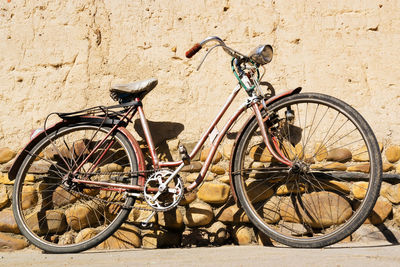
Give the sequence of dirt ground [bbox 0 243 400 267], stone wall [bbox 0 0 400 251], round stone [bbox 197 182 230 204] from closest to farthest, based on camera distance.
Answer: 1. dirt ground [bbox 0 243 400 267]
2. round stone [bbox 197 182 230 204]
3. stone wall [bbox 0 0 400 251]

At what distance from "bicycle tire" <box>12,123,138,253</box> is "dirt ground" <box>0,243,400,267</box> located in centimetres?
31

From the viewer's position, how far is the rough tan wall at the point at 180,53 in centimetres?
261

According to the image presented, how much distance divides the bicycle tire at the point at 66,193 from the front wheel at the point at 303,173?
0.84 metres

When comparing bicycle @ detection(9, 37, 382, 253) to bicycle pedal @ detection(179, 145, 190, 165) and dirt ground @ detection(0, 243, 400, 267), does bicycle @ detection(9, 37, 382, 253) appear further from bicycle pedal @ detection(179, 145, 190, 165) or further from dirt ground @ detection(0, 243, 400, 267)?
dirt ground @ detection(0, 243, 400, 267)

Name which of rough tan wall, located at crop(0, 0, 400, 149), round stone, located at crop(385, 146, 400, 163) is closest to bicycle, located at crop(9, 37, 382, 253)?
round stone, located at crop(385, 146, 400, 163)

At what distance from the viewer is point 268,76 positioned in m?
2.65

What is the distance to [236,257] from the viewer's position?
179 centimetres

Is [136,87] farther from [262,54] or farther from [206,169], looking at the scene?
[262,54]

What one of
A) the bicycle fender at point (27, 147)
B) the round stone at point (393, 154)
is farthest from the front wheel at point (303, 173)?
the bicycle fender at point (27, 147)

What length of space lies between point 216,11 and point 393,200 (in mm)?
1952

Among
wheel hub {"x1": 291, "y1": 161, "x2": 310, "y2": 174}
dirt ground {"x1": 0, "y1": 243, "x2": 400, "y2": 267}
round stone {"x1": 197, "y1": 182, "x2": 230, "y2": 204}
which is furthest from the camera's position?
round stone {"x1": 197, "y1": 182, "x2": 230, "y2": 204}

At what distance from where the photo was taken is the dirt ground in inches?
65.4

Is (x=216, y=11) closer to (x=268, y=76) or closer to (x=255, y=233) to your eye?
(x=268, y=76)

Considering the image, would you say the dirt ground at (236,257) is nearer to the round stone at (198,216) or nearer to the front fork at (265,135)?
the round stone at (198,216)
